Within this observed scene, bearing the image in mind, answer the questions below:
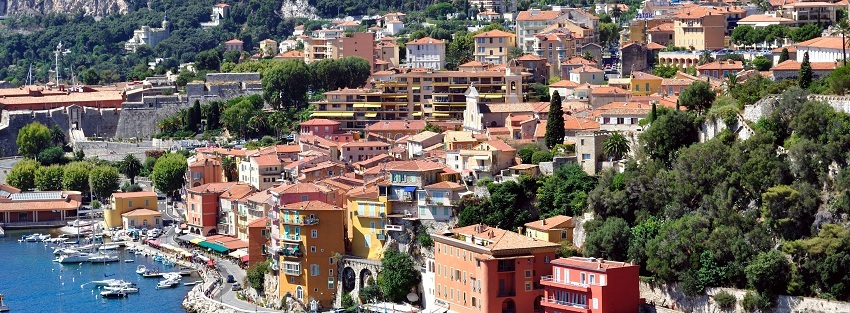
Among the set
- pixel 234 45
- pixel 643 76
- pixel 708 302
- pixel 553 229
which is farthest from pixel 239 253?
pixel 234 45

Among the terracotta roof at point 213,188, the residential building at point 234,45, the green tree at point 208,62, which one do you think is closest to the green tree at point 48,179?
the terracotta roof at point 213,188

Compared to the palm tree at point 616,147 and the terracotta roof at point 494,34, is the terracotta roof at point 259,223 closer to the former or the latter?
the palm tree at point 616,147

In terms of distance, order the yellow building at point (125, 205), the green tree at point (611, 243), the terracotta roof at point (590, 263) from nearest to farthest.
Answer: the terracotta roof at point (590, 263) < the green tree at point (611, 243) < the yellow building at point (125, 205)

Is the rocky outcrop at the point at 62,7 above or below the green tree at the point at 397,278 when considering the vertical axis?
above

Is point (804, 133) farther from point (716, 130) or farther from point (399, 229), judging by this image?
point (399, 229)

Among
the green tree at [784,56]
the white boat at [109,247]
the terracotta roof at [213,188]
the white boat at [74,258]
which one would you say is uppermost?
the green tree at [784,56]

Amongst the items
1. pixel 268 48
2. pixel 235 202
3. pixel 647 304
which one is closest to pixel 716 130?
pixel 647 304
